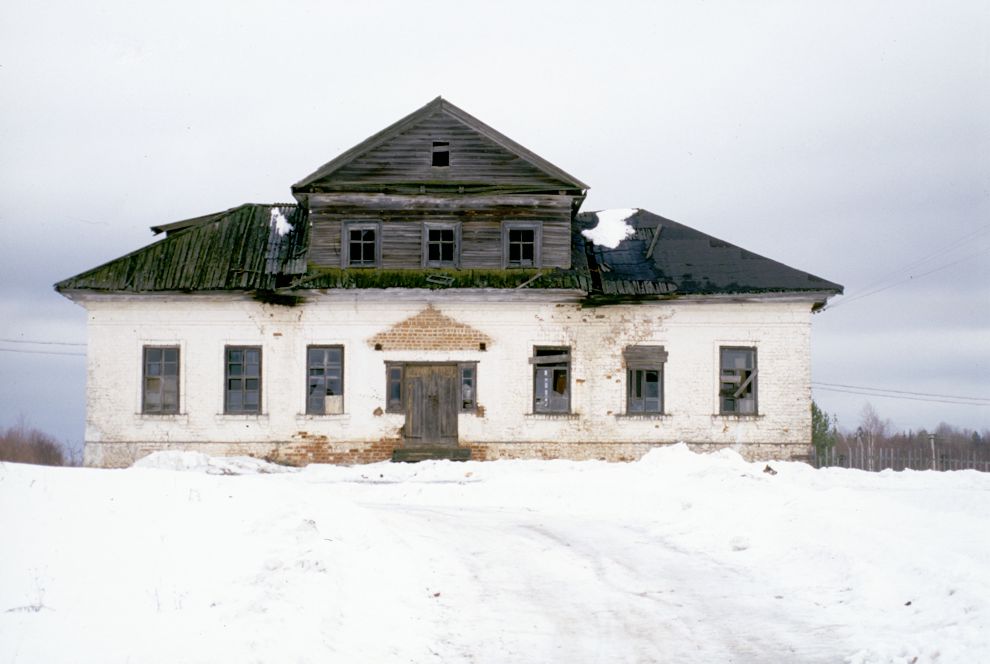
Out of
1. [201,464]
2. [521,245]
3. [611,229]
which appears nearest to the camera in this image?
[201,464]

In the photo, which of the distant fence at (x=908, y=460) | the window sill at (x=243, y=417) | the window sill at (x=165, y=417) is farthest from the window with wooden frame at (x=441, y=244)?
the distant fence at (x=908, y=460)

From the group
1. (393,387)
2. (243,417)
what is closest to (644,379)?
(393,387)

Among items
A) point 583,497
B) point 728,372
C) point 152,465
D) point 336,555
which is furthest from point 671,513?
point 152,465

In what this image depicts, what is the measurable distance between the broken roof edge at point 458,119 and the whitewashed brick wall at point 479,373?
3.17 meters

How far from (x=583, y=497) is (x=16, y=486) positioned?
10.0 meters

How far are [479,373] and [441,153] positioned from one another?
561 centimetres

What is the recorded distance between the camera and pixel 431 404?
24.1 m

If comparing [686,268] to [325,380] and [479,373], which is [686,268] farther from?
[325,380]

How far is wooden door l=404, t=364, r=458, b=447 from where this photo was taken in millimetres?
24062

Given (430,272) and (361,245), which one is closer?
(430,272)

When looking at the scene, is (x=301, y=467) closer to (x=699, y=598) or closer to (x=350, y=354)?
(x=350, y=354)

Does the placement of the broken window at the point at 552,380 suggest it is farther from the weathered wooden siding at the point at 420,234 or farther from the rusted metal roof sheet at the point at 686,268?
the weathered wooden siding at the point at 420,234

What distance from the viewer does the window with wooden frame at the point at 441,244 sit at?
80.6 ft

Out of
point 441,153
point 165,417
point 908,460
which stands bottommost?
A: point 908,460
